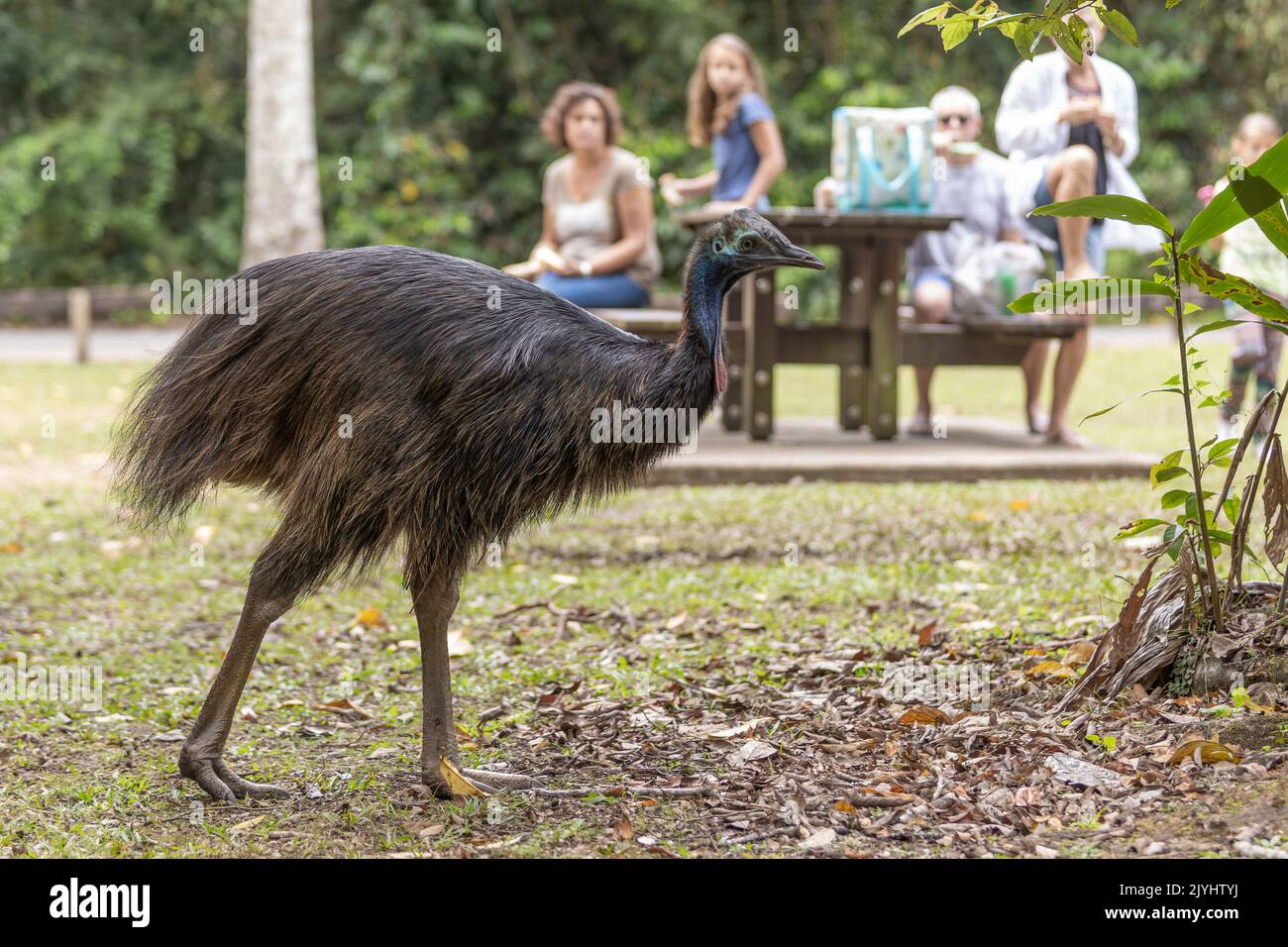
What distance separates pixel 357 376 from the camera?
3771mm

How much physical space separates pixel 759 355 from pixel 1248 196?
5455 millimetres

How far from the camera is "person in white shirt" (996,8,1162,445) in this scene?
852 centimetres

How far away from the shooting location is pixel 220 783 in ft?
12.7

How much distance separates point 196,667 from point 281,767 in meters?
1.28

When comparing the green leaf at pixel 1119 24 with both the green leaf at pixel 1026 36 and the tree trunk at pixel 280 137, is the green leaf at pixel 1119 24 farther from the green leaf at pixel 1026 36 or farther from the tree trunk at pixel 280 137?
the tree trunk at pixel 280 137

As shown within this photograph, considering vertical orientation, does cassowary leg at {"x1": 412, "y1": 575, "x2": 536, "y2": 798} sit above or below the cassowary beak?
below

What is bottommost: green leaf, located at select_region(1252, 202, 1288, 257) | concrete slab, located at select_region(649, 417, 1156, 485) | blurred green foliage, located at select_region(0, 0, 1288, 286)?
concrete slab, located at select_region(649, 417, 1156, 485)

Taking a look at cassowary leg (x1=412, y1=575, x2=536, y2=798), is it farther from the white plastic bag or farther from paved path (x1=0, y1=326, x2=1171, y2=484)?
the white plastic bag

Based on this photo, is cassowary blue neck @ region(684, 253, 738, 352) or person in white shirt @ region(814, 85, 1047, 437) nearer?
cassowary blue neck @ region(684, 253, 738, 352)

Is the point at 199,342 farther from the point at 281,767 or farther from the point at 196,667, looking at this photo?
the point at 196,667

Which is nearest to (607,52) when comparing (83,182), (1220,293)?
(83,182)

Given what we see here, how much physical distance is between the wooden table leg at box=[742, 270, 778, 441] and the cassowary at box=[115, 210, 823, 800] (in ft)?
15.8

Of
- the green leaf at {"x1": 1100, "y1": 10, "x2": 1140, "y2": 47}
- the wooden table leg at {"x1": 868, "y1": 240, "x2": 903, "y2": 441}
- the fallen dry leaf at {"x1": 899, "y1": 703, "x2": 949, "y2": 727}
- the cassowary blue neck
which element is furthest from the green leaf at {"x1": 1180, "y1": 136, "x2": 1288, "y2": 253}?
the wooden table leg at {"x1": 868, "y1": 240, "x2": 903, "y2": 441}
